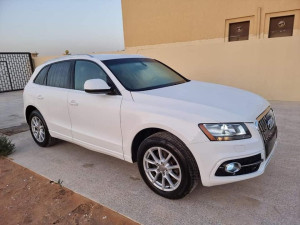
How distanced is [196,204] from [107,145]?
1.32 m

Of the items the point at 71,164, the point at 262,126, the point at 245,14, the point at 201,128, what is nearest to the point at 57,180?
the point at 71,164

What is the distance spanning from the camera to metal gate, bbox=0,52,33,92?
14.3 m

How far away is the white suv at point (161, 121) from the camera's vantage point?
214 cm

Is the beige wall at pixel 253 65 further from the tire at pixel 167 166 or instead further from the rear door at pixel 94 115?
the tire at pixel 167 166

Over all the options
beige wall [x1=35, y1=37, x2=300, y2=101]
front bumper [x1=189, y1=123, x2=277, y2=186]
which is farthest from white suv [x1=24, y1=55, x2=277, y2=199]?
beige wall [x1=35, y1=37, x2=300, y2=101]

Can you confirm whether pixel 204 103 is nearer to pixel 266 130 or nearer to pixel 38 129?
pixel 266 130

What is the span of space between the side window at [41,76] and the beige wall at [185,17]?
29.5ft

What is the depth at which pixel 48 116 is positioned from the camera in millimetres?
3855

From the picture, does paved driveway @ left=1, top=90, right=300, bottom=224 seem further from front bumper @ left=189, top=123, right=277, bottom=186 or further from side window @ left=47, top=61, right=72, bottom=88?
side window @ left=47, top=61, right=72, bottom=88

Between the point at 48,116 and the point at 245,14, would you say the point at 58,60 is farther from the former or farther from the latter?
the point at 245,14

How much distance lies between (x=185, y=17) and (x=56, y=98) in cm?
989

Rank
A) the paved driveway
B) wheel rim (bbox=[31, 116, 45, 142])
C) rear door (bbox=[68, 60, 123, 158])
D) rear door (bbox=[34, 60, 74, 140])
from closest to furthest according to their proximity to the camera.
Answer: the paved driveway
rear door (bbox=[68, 60, 123, 158])
rear door (bbox=[34, 60, 74, 140])
wheel rim (bbox=[31, 116, 45, 142])

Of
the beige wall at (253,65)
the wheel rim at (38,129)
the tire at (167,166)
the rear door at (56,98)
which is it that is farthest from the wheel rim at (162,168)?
the beige wall at (253,65)

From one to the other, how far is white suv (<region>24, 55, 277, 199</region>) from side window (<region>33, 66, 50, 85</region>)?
36 cm
